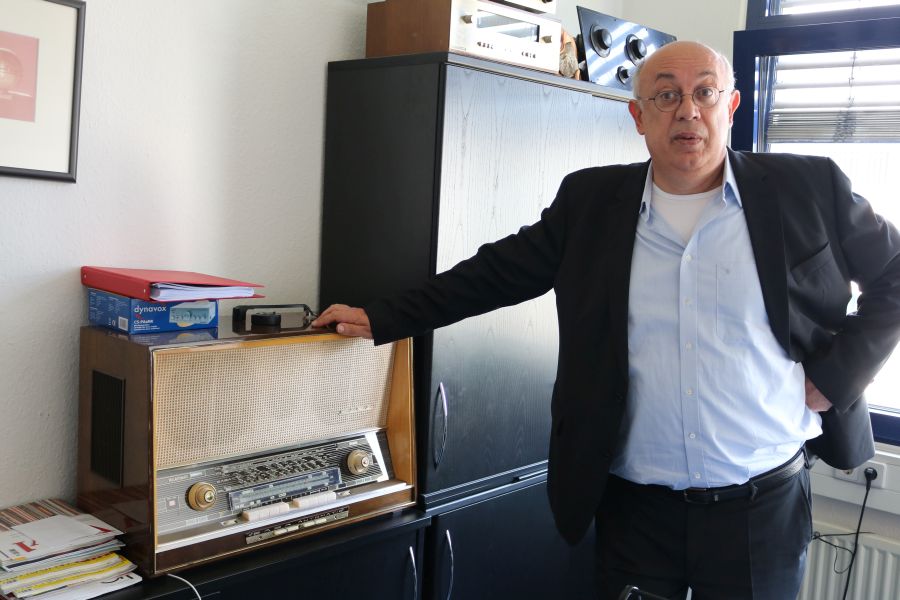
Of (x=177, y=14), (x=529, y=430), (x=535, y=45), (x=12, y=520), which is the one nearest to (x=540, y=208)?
(x=535, y=45)

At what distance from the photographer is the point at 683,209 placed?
5.79ft

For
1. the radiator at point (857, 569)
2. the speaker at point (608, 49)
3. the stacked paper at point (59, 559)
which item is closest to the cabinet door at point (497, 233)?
the speaker at point (608, 49)

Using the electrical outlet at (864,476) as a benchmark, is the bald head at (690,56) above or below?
above

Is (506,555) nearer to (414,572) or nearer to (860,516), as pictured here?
(414,572)

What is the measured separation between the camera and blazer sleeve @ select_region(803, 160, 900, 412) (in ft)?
5.53

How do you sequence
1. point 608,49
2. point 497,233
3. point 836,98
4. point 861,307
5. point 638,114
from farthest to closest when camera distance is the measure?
1. point 836,98
2. point 608,49
3. point 497,233
4. point 638,114
5. point 861,307

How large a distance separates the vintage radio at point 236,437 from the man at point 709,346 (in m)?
0.44

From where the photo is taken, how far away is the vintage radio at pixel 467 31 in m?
2.05

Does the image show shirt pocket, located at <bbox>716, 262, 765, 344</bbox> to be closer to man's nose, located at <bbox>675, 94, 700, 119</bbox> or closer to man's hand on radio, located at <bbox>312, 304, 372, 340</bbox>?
man's nose, located at <bbox>675, 94, 700, 119</bbox>

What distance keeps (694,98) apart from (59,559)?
1.48 metres

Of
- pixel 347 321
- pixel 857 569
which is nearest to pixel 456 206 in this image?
pixel 347 321

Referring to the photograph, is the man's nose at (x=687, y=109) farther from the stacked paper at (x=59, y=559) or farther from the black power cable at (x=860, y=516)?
the black power cable at (x=860, y=516)

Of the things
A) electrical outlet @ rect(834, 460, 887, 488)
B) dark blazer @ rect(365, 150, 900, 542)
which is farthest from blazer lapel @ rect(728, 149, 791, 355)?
electrical outlet @ rect(834, 460, 887, 488)

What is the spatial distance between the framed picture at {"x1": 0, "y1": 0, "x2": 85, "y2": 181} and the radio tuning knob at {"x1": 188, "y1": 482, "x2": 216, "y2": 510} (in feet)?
2.33
